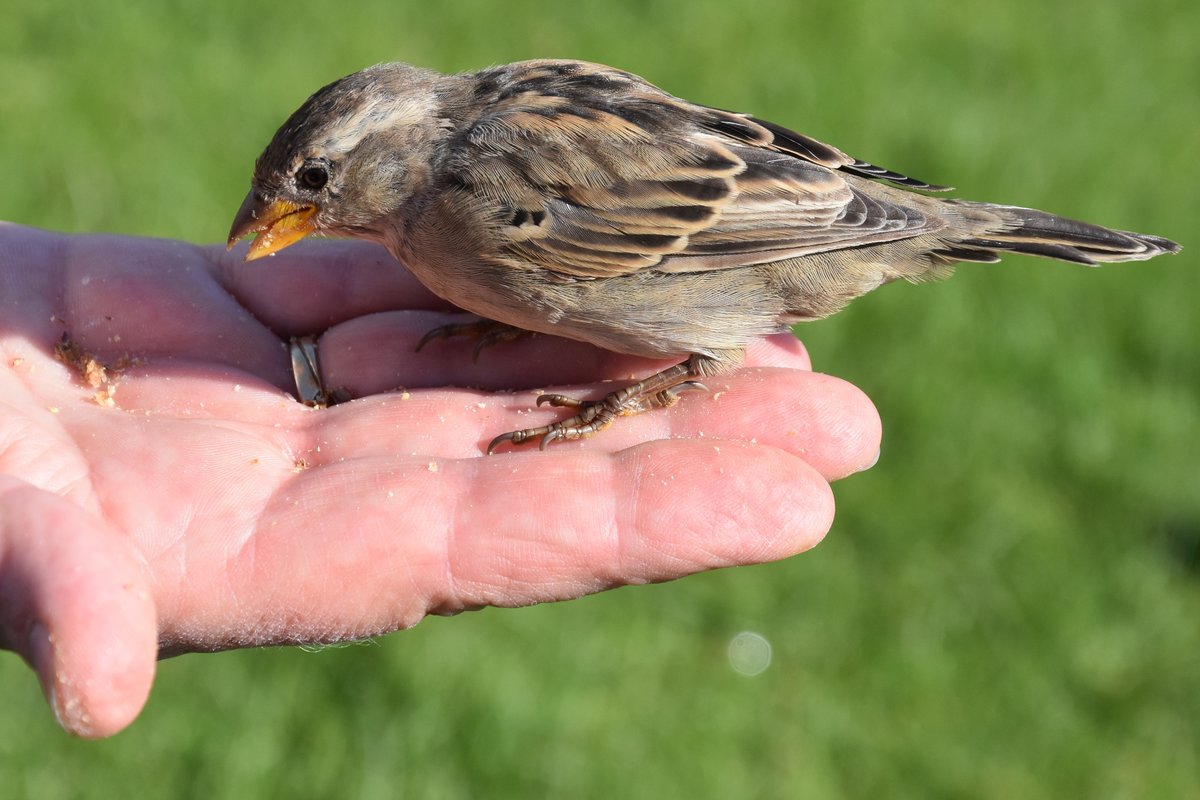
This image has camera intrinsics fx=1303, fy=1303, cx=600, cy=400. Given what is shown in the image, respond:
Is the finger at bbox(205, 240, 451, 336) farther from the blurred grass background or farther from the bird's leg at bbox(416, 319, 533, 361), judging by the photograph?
the blurred grass background

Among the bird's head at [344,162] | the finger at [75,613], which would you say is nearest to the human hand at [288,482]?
the finger at [75,613]

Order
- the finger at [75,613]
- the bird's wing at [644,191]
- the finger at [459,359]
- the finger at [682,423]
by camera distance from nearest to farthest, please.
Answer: the finger at [75,613] → the finger at [682,423] → the bird's wing at [644,191] → the finger at [459,359]

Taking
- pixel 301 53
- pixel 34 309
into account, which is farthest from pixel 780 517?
pixel 301 53

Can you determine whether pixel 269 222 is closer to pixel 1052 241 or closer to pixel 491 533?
A: pixel 491 533

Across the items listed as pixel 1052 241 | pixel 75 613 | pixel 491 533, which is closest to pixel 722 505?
pixel 491 533

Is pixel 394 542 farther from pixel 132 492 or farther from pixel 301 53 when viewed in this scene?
pixel 301 53

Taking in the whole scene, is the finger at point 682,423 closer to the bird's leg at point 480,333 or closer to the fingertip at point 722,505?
the fingertip at point 722,505

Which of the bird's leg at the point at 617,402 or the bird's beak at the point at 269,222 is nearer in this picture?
the bird's leg at the point at 617,402

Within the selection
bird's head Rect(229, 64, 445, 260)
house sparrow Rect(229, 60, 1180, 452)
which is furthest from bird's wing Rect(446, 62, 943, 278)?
bird's head Rect(229, 64, 445, 260)
